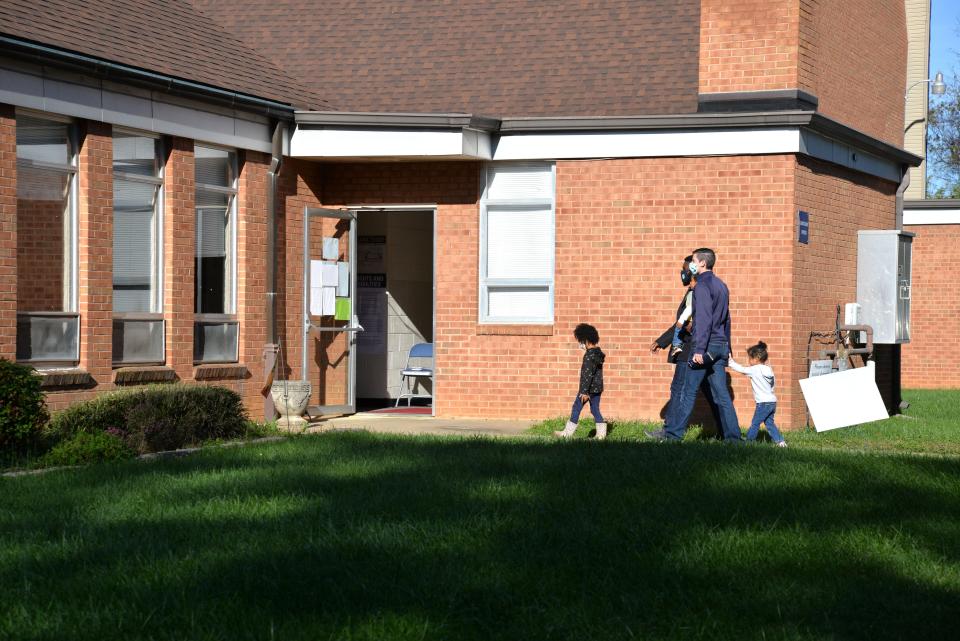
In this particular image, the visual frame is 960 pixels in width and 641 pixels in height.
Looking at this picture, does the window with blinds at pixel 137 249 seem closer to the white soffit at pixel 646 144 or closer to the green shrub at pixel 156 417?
the green shrub at pixel 156 417

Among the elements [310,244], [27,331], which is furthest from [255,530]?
[310,244]

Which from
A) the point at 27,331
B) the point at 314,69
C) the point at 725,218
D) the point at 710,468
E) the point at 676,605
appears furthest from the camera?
the point at 314,69

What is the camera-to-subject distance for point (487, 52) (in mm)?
18078

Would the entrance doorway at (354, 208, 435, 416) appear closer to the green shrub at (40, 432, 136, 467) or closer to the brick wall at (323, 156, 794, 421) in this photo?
the brick wall at (323, 156, 794, 421)

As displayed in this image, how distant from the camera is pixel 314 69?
60.2 feet

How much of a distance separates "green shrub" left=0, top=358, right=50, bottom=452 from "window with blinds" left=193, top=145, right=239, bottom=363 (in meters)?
3.60

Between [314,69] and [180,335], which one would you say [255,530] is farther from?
[314,69]

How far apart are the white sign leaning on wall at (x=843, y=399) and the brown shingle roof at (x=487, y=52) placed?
387 centimetres

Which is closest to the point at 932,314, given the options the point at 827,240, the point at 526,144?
the point at 827,240

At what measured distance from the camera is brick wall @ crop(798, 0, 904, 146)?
53.8 ft

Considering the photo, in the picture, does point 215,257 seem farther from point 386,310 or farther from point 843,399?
point 843,399

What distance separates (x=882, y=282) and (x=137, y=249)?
962cm

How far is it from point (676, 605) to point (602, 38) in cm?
1262

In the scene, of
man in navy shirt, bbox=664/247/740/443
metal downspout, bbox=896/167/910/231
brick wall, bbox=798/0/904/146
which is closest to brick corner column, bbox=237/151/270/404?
man in navy shirt, bbox=664/247/740/443
